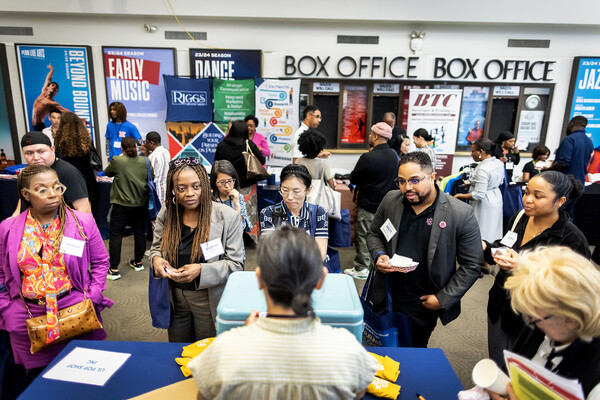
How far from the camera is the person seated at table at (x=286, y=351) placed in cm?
81

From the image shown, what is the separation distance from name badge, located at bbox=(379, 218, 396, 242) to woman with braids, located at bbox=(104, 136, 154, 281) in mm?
2912

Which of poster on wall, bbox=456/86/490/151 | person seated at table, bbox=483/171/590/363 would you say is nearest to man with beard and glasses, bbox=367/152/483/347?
person seated at table, bbox=483/171/590/363

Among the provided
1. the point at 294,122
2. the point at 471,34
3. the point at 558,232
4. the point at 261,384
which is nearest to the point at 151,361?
the point at 261,384

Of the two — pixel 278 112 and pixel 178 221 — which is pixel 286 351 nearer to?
pixel 178 221

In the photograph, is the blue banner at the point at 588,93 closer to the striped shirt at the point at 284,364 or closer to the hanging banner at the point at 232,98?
the hanging banner at the point at 232,98

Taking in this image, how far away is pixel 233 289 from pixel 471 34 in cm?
724

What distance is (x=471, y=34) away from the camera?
664cm

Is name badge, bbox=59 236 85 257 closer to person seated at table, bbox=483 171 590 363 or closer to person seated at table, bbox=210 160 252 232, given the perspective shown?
person seated at table, bbox=210 160 252 232

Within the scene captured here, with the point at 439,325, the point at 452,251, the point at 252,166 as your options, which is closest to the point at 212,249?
the point at 452,251

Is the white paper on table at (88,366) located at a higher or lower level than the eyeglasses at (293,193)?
lower

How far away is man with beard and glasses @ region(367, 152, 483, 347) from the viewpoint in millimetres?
1979

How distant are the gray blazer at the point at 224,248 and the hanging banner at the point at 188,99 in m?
5.02

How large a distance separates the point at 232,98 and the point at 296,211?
4.88 m

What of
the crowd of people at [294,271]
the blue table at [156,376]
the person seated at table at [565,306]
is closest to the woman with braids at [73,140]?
the crowd of people at [294,271]
